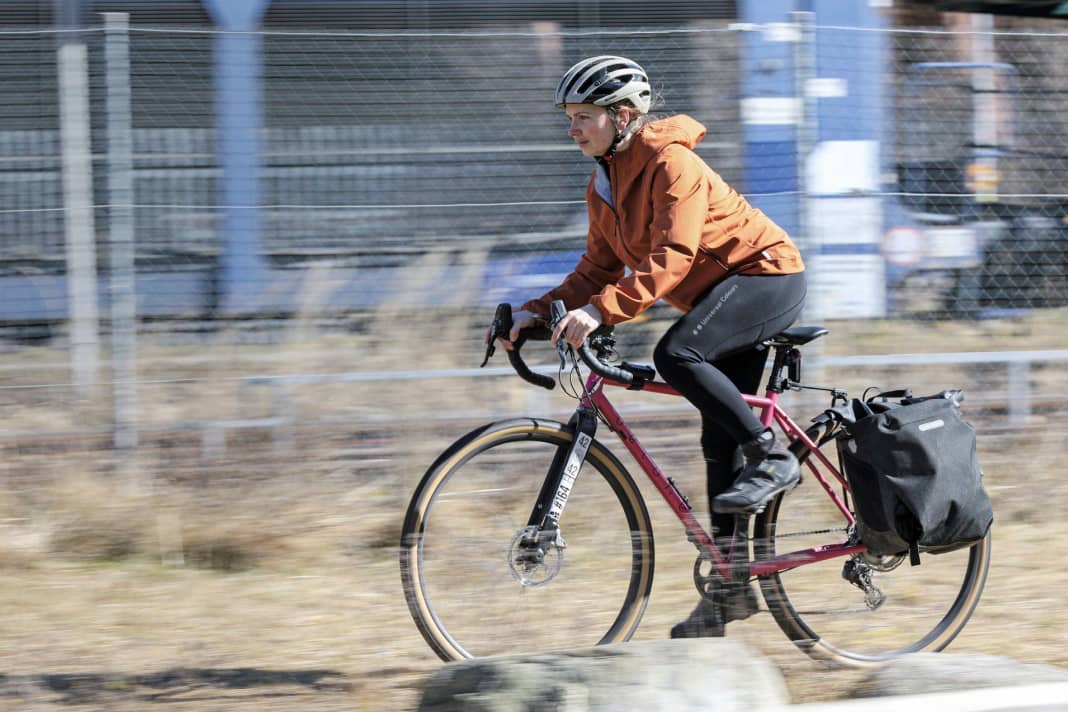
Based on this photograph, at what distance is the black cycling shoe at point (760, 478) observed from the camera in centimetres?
396

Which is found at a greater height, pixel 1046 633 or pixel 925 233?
pixel 925 233

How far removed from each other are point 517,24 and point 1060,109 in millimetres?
2896

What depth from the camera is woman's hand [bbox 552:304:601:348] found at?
3803 mm

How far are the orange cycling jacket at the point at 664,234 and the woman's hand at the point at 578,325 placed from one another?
0.03m

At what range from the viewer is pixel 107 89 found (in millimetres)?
6000

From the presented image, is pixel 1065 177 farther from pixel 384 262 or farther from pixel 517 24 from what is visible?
pixel 384 262

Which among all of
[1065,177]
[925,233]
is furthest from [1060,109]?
[925,233]

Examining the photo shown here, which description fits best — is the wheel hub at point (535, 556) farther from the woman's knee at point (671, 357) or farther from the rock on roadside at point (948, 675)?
the rock on roadside at point (948, 675)

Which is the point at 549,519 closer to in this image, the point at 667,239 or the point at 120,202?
→ the point at 667,239

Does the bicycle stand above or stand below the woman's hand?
below

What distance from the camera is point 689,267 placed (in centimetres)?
385

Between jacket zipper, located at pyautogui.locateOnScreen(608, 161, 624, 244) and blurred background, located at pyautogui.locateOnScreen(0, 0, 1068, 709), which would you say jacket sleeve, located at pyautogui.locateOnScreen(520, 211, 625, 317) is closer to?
jacket zipper, located at pyautogui.locateOnScreen(608, 161, 624, 244)

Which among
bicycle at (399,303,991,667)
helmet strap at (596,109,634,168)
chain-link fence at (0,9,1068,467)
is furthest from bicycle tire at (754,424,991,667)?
chain-link fence at (0,9,1068,467)

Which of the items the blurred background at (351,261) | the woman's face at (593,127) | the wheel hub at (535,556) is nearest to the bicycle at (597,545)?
the wheel hub at (535,556)
